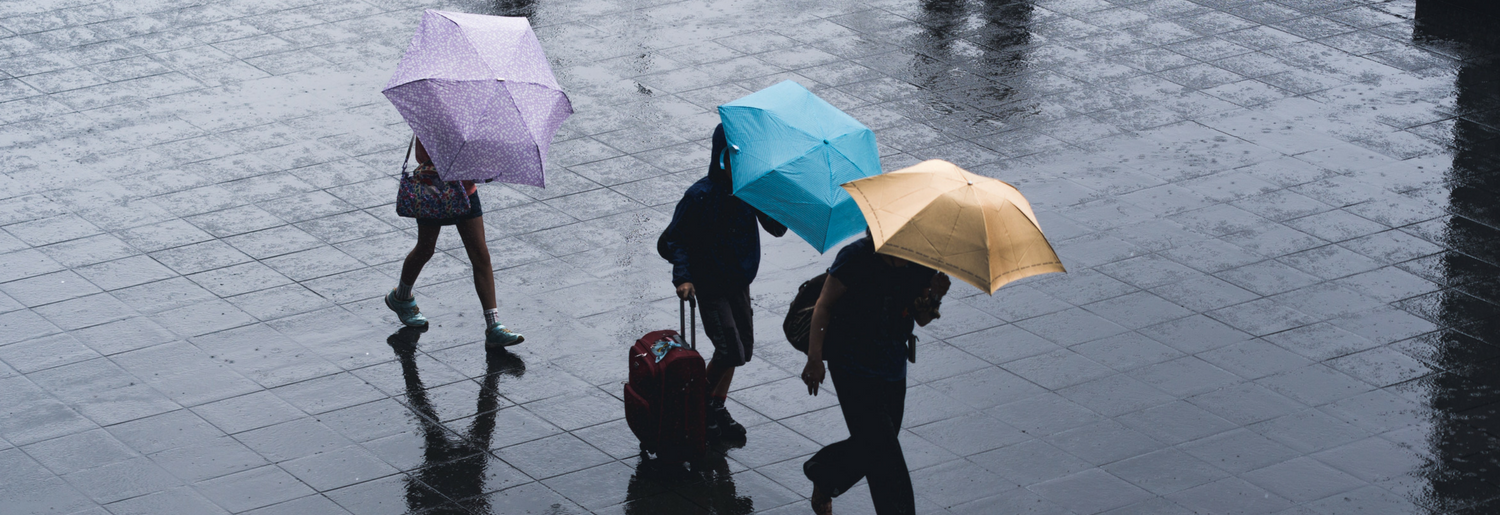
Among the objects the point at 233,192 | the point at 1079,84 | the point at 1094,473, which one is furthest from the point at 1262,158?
the point at 233,192

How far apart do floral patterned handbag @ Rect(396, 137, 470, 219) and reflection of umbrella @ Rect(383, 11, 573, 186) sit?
2.50ft

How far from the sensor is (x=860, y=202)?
20.1 ft

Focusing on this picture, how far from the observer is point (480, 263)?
855 centimetres

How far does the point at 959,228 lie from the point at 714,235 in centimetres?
148

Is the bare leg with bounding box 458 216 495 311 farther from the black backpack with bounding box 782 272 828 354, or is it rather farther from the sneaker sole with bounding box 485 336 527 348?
the black backpack with bounding box 782 272 828 354

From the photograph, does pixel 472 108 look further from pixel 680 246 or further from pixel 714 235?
pixel 714 235

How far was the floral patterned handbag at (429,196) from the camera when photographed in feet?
27.1

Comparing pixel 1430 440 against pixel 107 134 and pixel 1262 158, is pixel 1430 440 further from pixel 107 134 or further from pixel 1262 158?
pixel 107 134

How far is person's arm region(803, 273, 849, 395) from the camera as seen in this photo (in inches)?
249

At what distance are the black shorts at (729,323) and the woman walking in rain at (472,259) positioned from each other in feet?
5.30

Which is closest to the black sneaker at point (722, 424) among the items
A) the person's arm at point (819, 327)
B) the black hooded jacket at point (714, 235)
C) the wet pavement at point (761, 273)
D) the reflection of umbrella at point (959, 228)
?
the wet pavement at point (761, 273)

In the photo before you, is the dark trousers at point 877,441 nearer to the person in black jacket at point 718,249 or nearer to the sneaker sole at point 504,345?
the person in black jacket at point 718,249

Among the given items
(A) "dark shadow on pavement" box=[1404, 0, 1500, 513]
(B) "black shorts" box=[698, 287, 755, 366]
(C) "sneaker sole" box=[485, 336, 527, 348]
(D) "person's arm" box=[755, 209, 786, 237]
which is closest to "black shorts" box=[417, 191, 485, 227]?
(C) "sneaker sole" box=[485, 336, 527, 348]

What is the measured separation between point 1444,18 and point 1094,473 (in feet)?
31.1
